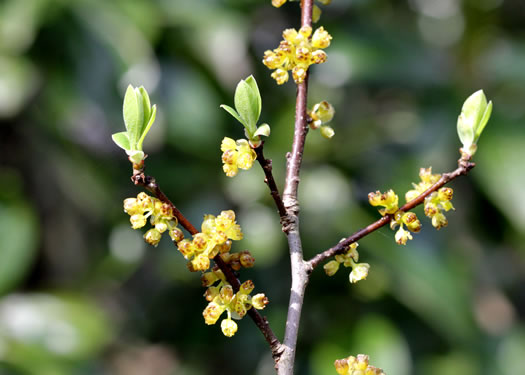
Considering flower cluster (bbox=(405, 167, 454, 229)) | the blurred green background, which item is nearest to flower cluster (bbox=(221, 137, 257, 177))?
flower cluster (bbox=(405, 167, 454, 229))

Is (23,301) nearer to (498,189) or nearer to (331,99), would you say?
(331,99)

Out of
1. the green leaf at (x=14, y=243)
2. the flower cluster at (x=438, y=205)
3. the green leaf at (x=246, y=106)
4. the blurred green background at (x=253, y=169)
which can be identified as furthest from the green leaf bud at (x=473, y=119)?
the green leaf at (x=14, y=243)

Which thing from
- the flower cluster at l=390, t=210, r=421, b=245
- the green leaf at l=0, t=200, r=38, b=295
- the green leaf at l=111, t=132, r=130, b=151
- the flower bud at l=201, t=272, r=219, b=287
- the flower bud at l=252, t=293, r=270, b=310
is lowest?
the flower bud at l=252, t=293, r=270, b=310

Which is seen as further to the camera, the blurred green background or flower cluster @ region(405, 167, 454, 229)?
the blurred green background

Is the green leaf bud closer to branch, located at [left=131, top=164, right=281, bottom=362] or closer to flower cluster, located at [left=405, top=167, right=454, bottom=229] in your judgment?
flower cluster, located at [left=405, top=167, right=454, bottom=229]

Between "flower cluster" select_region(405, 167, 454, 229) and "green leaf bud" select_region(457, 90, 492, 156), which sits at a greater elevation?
Answer: "green leaf bud" select_region(457, 90, 492, 156)

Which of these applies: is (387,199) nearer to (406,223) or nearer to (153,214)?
(406,223)
